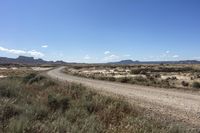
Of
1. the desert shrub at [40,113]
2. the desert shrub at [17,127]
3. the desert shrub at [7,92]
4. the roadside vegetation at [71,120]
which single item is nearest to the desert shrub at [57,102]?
the roadside vegetation at [71,120]

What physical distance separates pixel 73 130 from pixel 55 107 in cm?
482

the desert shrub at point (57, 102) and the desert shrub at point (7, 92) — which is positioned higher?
the desert shrub at point (7, 92)

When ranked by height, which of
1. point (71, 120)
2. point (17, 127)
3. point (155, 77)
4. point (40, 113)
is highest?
point (17, 127)

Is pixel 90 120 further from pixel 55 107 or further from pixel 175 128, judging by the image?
pixel 55 107

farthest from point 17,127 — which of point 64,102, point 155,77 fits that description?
point 155,77

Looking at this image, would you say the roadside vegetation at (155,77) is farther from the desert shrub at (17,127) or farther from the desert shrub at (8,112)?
the desert shrub at (17,127)

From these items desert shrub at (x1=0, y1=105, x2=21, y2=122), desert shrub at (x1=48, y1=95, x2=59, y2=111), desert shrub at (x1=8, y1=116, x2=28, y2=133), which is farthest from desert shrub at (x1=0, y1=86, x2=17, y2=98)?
desert shrub at (x1=8, y1=116, x2=28, y2=133)

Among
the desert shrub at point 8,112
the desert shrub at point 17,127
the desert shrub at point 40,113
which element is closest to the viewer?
the desert shrub at point 17,127

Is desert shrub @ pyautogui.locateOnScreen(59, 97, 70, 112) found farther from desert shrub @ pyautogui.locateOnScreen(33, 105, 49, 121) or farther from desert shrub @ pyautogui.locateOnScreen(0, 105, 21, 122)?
desert shrub @ pyautogui.locateOnScreen(0, 105, 21, 122)

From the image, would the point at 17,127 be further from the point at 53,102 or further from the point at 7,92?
the point at 7,92

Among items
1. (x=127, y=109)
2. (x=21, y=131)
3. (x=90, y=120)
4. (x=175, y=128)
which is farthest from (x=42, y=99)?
(x=175, y=128)

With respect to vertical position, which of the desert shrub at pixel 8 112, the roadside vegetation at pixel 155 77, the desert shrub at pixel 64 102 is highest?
the desert shrub at pixel 8 112

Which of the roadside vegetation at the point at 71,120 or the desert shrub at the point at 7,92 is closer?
the roadside vegetation at the point at 71,120

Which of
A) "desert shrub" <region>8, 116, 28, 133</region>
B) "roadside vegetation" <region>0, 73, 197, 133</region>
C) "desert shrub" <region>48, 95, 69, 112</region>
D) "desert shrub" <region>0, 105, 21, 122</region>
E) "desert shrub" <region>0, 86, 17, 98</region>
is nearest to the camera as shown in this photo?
"desert shrub" <region>8, 116, 28, 133</region>
